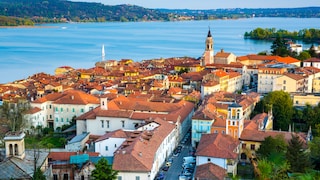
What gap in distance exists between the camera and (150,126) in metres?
21.2

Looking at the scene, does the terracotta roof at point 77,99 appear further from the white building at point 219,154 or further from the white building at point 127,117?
the white building at point 219,154

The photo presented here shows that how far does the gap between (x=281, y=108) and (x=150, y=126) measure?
8.89m

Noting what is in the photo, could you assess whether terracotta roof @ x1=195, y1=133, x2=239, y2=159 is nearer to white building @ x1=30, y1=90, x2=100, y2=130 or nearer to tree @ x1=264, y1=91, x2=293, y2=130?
tree @ x1=264, y1=91, x2=293, y2=130

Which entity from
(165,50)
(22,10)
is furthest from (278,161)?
(22,10)

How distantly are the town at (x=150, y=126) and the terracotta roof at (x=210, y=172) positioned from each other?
0.14ft

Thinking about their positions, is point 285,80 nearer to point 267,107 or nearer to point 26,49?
point 267,107

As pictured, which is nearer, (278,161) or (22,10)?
(278,161)

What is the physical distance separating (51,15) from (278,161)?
181 meters

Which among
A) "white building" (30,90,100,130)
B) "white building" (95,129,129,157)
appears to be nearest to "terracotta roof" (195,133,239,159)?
"white building" (95,129,129,157)

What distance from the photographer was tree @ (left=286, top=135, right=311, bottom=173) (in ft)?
51.4

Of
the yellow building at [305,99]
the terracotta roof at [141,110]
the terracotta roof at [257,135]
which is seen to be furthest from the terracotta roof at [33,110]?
the yellow building at [305,99]

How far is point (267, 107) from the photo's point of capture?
84.9 feet

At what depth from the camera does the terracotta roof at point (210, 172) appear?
1594cm

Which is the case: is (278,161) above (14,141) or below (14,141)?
below
